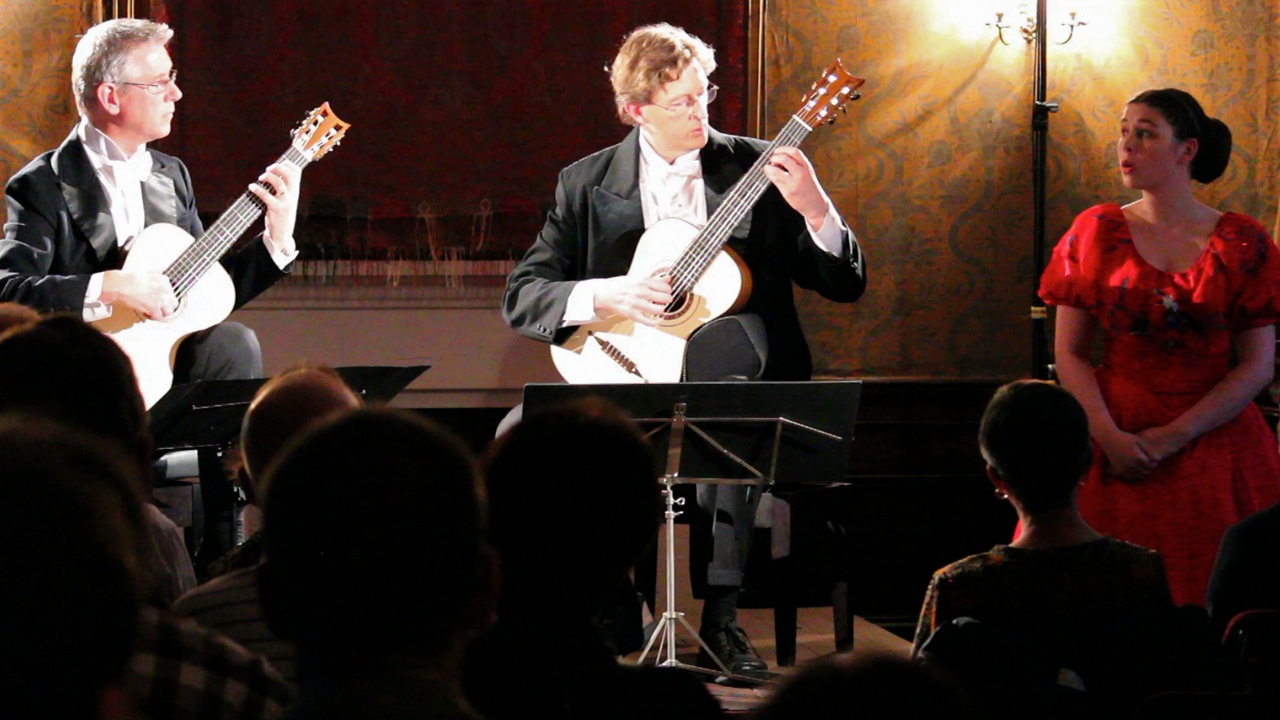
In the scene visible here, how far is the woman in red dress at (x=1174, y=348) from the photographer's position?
315 cm

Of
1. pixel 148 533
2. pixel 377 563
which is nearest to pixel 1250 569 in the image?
pixel 377 563

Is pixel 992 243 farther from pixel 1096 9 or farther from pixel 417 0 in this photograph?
pixel 417 0

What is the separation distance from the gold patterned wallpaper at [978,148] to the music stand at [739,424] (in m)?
1.80

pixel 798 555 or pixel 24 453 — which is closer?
pixel 24 453

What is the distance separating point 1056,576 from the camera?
196 centimetres

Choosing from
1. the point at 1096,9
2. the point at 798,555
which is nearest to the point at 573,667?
the point at 798,555

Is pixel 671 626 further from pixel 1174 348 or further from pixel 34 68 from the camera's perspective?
pixel 34 68

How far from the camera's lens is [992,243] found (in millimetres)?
4902

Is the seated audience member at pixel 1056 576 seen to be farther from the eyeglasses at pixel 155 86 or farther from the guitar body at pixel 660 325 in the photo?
the eyeglasses at pixel 155 86

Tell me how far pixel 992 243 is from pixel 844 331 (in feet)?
1.90

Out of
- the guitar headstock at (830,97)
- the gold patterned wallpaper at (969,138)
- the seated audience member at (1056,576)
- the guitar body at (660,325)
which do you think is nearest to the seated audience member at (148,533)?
the seated audience member at (1056,576)

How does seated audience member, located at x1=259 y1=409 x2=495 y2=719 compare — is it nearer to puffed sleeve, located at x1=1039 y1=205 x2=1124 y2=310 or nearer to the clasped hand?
the clasped hand

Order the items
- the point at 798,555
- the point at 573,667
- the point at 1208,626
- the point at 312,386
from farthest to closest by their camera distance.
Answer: the point at 798,555 < the point at 312,386 < the point at 1208,626 < the point at 573,667

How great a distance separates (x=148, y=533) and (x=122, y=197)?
9.20 ft
